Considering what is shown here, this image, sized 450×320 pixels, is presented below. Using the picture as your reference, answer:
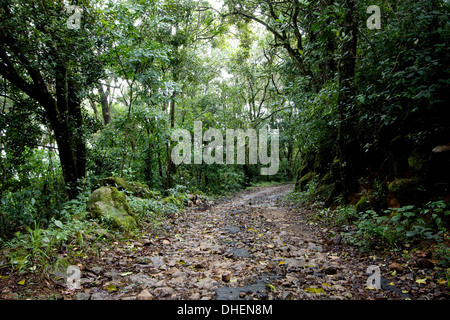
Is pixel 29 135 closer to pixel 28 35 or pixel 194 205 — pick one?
pixel 28 35

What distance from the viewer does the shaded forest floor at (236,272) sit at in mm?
2549

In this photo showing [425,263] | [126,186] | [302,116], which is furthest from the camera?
[302,116]

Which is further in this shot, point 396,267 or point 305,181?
point 305,181

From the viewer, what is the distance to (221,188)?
1712cm

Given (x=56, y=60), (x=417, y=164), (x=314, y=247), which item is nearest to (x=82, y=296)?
(x=314, y=247)

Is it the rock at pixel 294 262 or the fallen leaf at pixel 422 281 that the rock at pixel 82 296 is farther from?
the fallen leaf at pixel 422 281

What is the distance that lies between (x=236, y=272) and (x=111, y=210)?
323cm

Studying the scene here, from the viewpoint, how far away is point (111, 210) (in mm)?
5078

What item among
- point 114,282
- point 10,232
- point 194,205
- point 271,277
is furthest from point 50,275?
point 194,205

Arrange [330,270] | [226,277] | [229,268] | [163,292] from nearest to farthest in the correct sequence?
[163,292]
[226,277]
[330,270]
[229,268]

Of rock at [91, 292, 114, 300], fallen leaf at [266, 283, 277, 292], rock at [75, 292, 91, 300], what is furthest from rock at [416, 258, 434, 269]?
rock at [75, 292, 91, 300]

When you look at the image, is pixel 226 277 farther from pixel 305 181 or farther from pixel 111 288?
pixel 305 181

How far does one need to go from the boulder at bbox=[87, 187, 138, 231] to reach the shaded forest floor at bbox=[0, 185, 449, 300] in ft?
1.46
